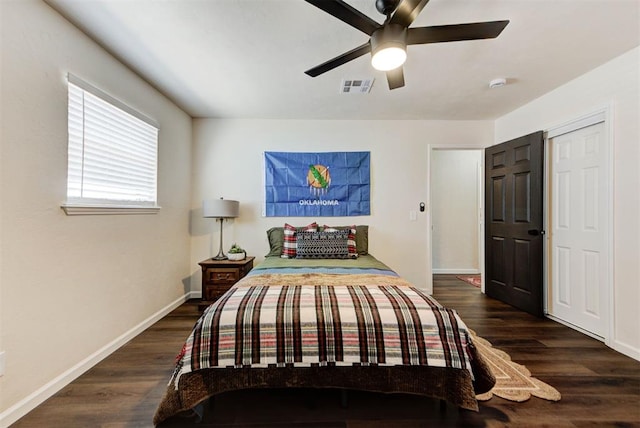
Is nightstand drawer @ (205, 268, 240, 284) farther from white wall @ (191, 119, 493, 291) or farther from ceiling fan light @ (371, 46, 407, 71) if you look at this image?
ceiling fan light @ (371, 46, 407, 71)

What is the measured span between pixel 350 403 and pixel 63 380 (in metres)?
1.82

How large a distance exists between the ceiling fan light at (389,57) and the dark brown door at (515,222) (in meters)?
2.31

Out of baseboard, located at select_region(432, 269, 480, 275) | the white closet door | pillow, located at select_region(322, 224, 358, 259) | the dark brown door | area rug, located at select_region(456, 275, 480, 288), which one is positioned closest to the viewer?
the white closet door

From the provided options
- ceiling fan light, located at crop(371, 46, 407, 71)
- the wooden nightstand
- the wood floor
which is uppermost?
ceiling fan light, located at crop(371, 46, 407, 71)

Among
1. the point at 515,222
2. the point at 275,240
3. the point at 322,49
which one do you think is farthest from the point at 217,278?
the point at 515,222

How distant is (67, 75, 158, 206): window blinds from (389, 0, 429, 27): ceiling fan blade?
210 cm

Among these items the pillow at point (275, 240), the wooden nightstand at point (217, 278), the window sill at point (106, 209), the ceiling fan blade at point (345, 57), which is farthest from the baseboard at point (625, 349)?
the window sill at point (106, 209)

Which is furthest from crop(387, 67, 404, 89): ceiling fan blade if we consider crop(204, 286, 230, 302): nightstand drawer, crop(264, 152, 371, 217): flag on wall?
crop(204, 286, 230, 302): nightstand drawer

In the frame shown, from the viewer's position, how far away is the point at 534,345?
7.41ft

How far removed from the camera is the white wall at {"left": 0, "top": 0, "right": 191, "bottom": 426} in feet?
4.70

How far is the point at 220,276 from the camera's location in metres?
3.00

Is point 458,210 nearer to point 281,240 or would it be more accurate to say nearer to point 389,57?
point 281,240

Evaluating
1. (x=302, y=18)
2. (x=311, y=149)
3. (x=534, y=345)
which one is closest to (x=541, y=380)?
(x=534, y=345)

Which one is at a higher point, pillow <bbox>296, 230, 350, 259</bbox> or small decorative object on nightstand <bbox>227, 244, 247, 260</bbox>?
pillow <bbox>296, 230, 350, 259</bbox>
